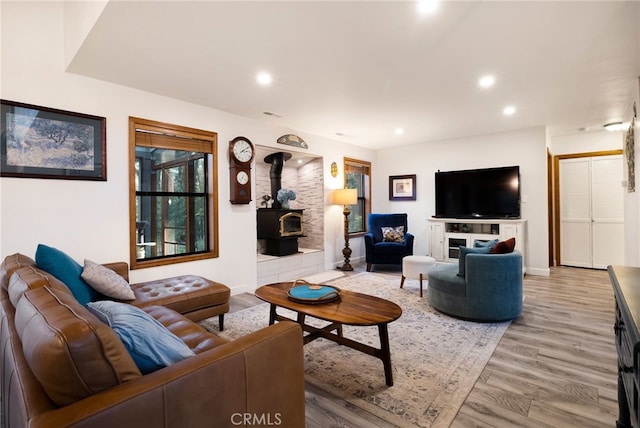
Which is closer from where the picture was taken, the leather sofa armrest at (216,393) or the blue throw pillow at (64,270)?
the leather sofa armrest at (216,393)

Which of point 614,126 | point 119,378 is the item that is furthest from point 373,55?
point 614,126

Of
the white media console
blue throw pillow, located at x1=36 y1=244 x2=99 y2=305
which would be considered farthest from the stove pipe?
blue throw pillow, located at x1=36 y1=244 x2=99 y2=305

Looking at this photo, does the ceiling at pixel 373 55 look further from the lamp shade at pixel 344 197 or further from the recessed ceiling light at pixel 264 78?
the lamp shade at pixel 344 197

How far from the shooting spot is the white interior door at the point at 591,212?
5.18 m

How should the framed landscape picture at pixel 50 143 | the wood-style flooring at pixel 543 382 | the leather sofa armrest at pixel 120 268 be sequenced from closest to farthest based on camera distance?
the wood-style flooring at pixel 543 382
the framed landscape picture at pixel 50 143
the leather sofa armrest at pixel 120 268

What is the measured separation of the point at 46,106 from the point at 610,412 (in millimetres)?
4560

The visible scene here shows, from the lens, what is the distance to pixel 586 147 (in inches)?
215

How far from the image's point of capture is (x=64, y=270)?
2.09 metres

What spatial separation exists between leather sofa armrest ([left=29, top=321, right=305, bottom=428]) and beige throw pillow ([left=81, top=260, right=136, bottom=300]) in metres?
1.72

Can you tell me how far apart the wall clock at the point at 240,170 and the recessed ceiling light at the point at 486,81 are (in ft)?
9.21

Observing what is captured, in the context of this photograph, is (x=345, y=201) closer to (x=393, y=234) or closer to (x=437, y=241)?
(x=393, y=234)

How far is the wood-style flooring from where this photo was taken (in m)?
1.71

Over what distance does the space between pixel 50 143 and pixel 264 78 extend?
6.42 ft

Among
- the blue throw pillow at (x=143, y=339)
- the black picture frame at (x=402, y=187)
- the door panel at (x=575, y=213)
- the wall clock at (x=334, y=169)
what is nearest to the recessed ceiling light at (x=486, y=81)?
the wall clock at (x=334, y=169)
